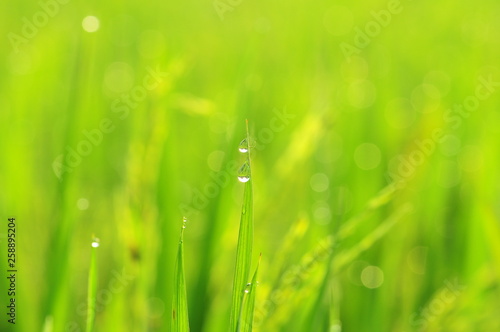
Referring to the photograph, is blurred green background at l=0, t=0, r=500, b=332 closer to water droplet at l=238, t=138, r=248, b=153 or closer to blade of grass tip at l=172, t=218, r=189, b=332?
water droplet at l=238, t=138, r=248, b=153

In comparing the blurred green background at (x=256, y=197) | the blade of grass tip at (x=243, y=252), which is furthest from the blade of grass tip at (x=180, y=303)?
the blurred green background at (x=256, y=197)

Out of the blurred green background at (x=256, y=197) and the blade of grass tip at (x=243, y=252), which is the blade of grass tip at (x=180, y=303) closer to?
the blade of grass tip at (x=243, y=252)

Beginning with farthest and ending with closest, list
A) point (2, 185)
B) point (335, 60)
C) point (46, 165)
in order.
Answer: point (335, 60)
point (46, 165)
point (2, 185)

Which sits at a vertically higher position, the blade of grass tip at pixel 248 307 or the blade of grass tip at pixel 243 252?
the blade of grass tip at pixel 243 252

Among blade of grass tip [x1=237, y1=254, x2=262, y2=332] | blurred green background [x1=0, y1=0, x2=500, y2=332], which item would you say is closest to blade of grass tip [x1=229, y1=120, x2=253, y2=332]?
blade of grass tip [x1=237, y1=254, x2=262, y2=332]

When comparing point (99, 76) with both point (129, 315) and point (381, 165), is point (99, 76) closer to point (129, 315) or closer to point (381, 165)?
point (381, 165)

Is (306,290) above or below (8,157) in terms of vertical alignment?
below

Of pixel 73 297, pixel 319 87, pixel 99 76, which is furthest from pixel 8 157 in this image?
pixel 99 76

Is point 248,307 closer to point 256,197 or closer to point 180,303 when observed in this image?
point 180,303
